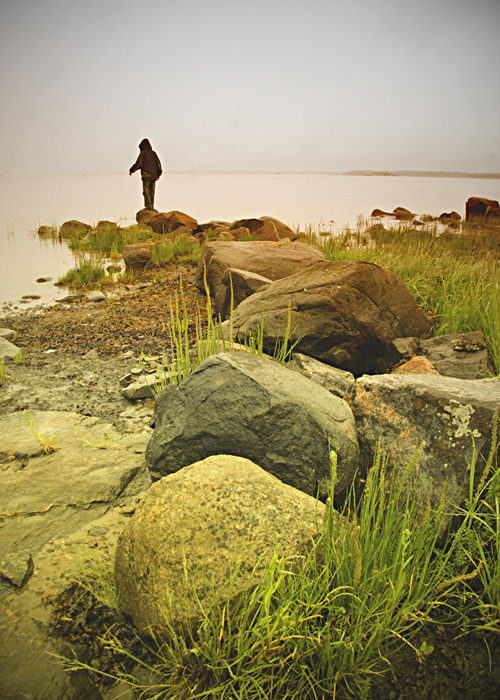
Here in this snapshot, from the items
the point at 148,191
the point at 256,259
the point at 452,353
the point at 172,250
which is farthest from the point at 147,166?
the point at 452,353

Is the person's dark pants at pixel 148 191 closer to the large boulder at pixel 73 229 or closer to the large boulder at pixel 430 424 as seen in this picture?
the large boulder at pixel 73 229

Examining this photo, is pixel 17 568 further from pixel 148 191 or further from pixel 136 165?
pixel 148 191

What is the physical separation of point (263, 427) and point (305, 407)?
0.81ft

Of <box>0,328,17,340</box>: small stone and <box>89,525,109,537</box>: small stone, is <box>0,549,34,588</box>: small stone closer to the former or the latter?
<box>89,525,109,537</box>: small stone

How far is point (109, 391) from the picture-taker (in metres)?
3.75

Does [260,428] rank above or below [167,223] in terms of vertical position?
below

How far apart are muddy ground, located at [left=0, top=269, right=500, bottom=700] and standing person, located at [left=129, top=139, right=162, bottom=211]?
9.33m

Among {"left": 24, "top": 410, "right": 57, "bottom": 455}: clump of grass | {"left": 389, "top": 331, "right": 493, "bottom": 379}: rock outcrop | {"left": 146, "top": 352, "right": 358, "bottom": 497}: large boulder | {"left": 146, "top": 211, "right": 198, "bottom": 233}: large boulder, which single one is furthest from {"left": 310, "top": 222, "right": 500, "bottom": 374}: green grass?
{"left": 146, "top": 211, "right": 198, "bottom": 233}: large boulder

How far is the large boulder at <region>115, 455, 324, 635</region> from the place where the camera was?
1.60 meters

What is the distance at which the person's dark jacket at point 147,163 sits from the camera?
50.5ft

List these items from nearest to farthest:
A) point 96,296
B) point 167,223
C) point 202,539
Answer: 1. point 202,539
2. point 96,296
3. point 167,223

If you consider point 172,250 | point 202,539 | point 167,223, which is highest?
point 167,223

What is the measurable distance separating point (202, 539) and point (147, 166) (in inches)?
638

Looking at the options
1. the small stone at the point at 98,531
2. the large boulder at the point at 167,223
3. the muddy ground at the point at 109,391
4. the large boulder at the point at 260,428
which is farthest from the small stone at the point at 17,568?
the large boulder at the point at 167,223
